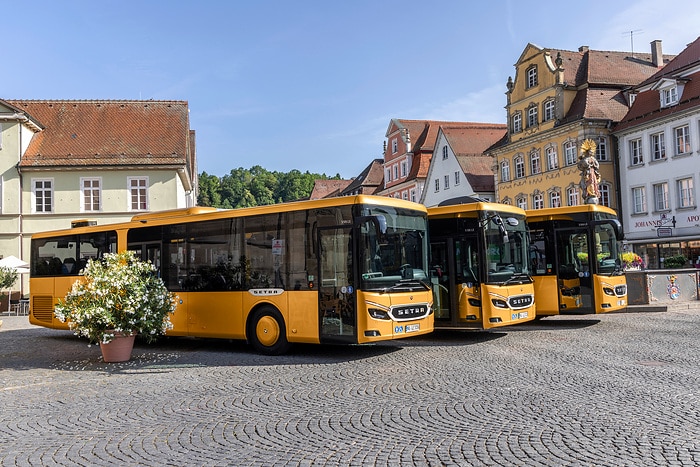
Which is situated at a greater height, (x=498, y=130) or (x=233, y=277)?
(x=498, y=130)

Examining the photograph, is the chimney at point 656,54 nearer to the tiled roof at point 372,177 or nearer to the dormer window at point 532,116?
the dormer window at point 532,116

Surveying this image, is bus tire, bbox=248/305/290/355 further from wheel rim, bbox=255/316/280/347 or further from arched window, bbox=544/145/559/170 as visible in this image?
arched window, bbox=544/145/559/170

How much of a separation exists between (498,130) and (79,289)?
56.2 meters

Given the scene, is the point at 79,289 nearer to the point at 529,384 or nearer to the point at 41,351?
the point at 41,351

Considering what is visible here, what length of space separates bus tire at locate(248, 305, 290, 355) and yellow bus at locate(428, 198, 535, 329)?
3626mm

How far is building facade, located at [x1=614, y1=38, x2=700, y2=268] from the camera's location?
126 ft

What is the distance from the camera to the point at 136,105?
41.8 meters

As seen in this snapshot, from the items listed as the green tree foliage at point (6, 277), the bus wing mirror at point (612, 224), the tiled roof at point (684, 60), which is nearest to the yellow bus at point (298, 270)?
the bus wing mirror at point (612, 224)

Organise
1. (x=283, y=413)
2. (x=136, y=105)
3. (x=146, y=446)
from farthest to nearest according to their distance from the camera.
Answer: (x=136, y=105), (x=283, y=413), (x=146, y=446)

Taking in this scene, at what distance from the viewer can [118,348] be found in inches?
497

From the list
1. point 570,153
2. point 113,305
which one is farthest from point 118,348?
point 570,153

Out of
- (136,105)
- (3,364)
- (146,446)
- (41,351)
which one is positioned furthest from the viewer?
(136,105)

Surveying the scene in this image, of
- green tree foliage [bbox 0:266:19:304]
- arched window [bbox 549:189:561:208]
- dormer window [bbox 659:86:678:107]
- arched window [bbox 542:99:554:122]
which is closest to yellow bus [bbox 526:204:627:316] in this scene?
green tree foliage [bbox 0:266:19:304]

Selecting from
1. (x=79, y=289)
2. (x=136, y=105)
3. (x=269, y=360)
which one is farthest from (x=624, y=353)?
(x=136, y=105)
